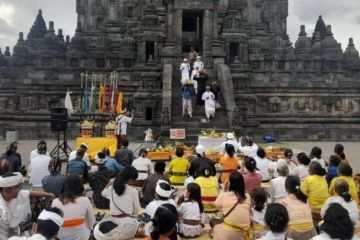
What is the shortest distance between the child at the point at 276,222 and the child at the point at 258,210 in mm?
1669

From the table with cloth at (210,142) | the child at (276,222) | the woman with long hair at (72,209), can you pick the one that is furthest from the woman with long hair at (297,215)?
the table with cloth at (210,142)

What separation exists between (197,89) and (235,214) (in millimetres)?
19295

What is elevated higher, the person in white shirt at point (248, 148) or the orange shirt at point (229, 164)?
the person in white shirt at point (248, 148)

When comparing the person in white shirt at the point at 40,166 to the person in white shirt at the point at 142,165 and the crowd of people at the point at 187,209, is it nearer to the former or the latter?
the person in white shirt at the point at 142,165

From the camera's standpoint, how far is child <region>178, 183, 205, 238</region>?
328 inches

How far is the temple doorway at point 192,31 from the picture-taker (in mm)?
35031

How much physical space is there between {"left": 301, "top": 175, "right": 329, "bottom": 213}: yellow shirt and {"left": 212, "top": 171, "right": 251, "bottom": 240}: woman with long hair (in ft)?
6.94

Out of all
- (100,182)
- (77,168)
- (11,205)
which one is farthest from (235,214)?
(77,168)

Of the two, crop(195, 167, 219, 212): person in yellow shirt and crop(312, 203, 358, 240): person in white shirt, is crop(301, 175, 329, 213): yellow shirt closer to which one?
crop(195, 167, 219, 212): person in yellow shirt

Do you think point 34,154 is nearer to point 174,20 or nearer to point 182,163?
point 182,163

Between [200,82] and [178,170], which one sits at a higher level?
[200,82]

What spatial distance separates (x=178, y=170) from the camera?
13.4 m

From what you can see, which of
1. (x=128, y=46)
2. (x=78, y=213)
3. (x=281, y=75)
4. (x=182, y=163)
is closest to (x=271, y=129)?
(x=281, y=75)

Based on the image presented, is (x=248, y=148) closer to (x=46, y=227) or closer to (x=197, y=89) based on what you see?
(x=46, y=227)
